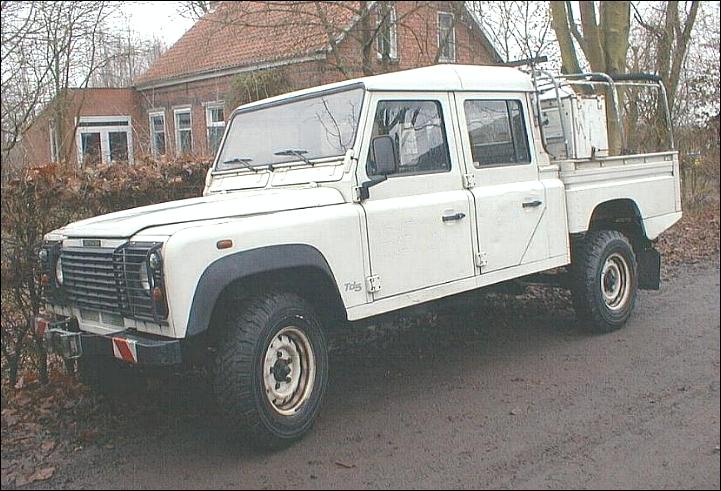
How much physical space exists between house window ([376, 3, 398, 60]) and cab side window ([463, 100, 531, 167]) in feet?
25.3

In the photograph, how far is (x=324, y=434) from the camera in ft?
16.5

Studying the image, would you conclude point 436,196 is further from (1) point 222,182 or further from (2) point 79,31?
(2) point 79,31

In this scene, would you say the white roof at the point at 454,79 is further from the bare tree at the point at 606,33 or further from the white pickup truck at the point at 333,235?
the bare tree at the point at 606,33

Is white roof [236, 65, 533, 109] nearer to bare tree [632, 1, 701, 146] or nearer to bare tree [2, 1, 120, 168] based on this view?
bare tree [2, 1, 120, 168]

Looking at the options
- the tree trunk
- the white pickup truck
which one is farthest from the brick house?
the white pickup truck

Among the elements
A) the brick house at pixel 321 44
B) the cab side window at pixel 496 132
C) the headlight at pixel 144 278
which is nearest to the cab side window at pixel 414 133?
the cab side window at pixel 496 132

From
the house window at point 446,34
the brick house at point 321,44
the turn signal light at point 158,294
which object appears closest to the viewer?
the turn signal light at point 158,294

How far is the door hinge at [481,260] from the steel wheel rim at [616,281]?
190 centimetres

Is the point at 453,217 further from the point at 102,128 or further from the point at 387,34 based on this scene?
the point at 102,128

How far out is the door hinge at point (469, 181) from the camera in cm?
607

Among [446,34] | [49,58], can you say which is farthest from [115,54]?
[446,34]

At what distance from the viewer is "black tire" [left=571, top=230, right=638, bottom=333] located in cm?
718

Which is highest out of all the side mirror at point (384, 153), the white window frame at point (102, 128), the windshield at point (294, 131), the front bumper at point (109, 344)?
the white window frame at point (102, 128)


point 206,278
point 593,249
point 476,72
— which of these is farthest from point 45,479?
point 593,249
